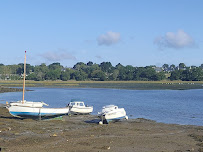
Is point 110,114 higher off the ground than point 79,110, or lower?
higher

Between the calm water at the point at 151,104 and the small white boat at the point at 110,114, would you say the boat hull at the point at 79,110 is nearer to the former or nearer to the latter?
the calm water at the point at 151,104

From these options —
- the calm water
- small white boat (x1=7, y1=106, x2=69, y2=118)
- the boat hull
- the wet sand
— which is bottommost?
the calm water

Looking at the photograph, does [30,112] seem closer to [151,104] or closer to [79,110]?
[79,110]

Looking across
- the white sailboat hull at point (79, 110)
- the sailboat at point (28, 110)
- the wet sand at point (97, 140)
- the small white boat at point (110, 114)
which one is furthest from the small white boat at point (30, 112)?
the white sailboat hull at point (79, 110)

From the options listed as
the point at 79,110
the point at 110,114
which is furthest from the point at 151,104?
the point at 110,114

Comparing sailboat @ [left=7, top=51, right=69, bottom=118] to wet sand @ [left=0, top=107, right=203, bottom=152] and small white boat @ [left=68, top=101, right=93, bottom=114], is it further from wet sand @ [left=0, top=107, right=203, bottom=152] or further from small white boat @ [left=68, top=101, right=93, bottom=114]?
small white boat @ [left=68, top=101, right=93, bottom=114]

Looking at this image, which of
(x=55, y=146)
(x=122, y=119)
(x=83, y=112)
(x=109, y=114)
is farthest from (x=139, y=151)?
(x=83, y=112)

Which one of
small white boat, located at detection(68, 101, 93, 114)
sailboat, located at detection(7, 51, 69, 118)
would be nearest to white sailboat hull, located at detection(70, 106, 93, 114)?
small white boat, located at detection(68, 101, 93, 114)

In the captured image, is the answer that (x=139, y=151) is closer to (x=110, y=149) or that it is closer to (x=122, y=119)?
(x=110, y=149)

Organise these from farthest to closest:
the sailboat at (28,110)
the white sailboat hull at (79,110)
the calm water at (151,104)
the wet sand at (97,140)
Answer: the white sailboat hull at (79,110) < the calm water at (151,104) < the sailboat at (28,110) < the wet sand at (97,140)

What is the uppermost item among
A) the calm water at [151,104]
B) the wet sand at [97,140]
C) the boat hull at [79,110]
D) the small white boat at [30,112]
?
the small white boat at [30,112]

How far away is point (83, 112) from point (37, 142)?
22798mm

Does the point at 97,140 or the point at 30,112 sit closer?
the point at 97,140

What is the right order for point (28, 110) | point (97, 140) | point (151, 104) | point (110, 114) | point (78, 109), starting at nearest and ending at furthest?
point (97, 140)
point (110, 114)
point (28, 110)
point (78, 109)
point (151, 104)
